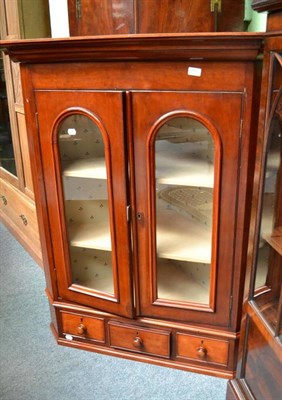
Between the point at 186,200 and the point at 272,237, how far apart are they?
51 centimetres

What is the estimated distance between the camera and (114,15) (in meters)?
1.39

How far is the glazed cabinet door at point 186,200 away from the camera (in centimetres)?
133

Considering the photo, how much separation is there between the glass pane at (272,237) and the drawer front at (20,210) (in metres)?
1.68

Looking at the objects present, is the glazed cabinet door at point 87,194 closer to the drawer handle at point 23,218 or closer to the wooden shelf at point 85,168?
the wooden shelf at point 85,168

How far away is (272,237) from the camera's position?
43.1 inches

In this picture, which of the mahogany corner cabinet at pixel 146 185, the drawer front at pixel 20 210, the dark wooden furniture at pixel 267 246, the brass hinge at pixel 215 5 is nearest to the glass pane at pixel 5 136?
the drawer front at pixel 20 210

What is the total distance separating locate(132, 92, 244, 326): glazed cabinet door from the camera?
52.4 inches

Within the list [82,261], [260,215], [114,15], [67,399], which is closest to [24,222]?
[82,261]

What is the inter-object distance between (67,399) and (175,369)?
1.52ft

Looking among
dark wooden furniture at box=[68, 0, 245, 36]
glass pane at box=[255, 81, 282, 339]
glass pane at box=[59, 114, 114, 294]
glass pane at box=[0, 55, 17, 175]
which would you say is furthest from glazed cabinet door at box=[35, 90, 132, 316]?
glass pane at box=[0, 55, 17, 175]

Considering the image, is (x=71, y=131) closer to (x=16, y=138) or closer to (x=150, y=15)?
(x=150, y=15)

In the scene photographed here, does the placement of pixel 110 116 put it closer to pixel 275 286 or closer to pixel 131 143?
pixel 131 143

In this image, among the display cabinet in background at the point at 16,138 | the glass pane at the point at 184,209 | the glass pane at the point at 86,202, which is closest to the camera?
the glass pane at the point at 184,209

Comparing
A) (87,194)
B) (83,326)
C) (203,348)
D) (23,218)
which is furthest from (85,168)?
(23,218)
